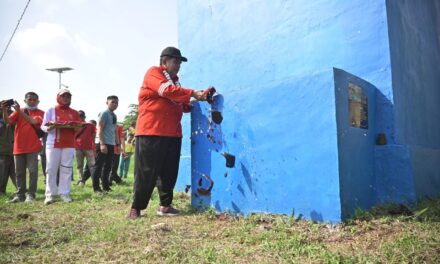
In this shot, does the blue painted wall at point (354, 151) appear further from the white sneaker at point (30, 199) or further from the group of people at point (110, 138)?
the white sneaker at point (30, 199)

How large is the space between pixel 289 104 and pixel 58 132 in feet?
12.9

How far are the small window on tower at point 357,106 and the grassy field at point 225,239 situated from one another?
89 cm

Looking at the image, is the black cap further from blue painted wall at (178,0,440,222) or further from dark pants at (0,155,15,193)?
dark pants at (0,155,15,193)

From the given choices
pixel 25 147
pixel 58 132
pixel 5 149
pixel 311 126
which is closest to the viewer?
pixel 311 126

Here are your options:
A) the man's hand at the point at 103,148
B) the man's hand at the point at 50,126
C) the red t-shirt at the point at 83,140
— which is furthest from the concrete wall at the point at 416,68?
the red t-shirt at the point at 83,140

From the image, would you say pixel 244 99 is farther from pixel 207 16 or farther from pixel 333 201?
pixel 207 16

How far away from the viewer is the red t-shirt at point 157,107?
3787mm

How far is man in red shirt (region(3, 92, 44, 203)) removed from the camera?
571 centimetres

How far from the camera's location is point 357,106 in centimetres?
349

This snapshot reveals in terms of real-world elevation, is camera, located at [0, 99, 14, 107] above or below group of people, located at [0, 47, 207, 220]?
above

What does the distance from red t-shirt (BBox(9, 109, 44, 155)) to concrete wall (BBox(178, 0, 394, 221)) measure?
3237mm

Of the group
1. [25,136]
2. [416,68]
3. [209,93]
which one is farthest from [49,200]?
[416,68]

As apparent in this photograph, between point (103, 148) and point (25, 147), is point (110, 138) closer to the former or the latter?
point (103, 148)

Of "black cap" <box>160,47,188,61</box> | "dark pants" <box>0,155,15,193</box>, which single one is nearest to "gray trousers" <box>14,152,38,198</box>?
"dark pants" <box>0,155,15,193</box>
